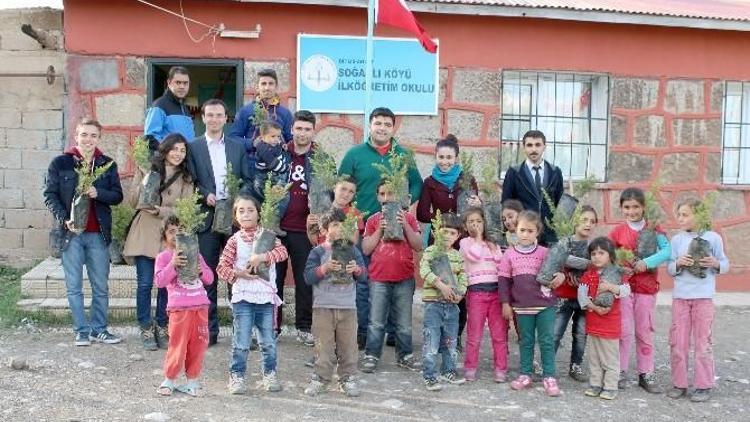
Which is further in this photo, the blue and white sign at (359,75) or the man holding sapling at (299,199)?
the blue and white sign at (359,75)

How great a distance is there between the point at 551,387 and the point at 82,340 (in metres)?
3.29

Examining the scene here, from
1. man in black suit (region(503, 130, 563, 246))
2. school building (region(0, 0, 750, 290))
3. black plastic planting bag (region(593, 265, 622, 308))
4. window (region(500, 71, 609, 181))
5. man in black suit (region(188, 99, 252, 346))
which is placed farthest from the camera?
window (region(500, 71, 609, 181))

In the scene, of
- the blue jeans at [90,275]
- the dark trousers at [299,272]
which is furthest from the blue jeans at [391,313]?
the blue jeans at [90,275]

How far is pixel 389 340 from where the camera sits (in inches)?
236

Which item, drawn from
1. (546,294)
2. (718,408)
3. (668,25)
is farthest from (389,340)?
(668,25)

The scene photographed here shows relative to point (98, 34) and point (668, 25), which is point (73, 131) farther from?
point (668, 25)

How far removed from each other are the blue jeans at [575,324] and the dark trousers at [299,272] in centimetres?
179

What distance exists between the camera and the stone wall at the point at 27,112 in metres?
8.00

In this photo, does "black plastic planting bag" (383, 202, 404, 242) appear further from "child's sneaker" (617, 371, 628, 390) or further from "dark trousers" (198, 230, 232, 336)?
"child's sneaker" (617, 371, 628, 390)

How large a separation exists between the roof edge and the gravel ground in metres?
3.28

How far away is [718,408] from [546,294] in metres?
1.27

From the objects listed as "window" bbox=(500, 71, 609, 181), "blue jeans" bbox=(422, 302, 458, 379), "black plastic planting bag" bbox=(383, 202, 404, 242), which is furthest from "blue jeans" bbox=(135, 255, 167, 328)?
"window" bbox=(500, 71, 609, 181)

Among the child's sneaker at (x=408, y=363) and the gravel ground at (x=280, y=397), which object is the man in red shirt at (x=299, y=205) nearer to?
the gravel ground at (x=280, y=397)

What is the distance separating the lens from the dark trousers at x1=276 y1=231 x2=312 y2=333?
5.63 meters
